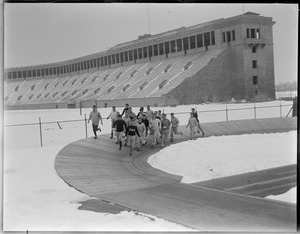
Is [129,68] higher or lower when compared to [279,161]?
higher

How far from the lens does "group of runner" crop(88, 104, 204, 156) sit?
16.1m

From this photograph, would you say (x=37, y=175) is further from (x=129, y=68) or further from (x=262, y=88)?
(x=129, y=68)

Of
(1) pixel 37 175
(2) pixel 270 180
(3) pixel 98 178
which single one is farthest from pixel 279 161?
(1) pixel 37 175

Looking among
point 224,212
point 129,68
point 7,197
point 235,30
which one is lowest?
point 224,212

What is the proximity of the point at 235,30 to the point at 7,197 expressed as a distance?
39.9m

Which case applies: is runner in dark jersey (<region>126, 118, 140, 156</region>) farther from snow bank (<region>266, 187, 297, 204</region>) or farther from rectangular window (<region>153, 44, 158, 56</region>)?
rectangular window (<region>153, 44, 158, 56</region>)

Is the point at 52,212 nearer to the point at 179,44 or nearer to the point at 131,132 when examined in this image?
the point at 131,132

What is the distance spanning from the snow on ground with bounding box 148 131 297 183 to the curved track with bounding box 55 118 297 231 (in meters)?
0.61

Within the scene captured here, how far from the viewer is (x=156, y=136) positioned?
17969 millimetres

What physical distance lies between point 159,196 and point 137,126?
8036mm

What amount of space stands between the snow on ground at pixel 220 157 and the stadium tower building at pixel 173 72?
2042 centimetres

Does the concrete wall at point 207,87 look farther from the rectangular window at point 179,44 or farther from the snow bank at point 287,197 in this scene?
the snow bank at point 287,197

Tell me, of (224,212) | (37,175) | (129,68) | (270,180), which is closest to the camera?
(224,212)

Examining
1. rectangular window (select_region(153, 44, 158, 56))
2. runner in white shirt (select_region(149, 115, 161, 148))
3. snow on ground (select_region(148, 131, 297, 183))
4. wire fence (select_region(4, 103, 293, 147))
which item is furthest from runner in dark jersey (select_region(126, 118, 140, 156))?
rectangular window (select_region(153, 44, 158, 56))
